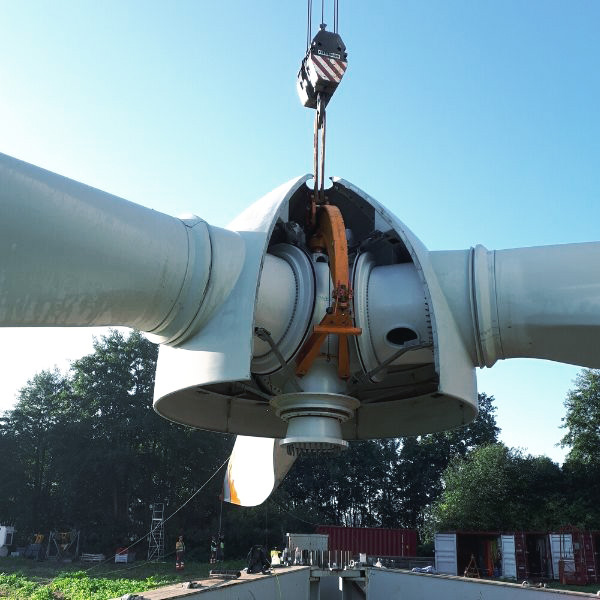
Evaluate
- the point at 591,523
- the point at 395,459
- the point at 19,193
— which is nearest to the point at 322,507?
the point at 395,459

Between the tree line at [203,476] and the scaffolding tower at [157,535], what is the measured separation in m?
0.65

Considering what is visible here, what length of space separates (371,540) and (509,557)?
757cm

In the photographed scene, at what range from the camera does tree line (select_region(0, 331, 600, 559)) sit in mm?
37188

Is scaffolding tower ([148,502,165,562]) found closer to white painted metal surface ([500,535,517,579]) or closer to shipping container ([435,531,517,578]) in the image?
shipping container ([435,531,517,578])

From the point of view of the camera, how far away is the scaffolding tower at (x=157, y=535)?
1527 inches

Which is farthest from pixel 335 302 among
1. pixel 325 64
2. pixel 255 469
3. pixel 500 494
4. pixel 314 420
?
pixel 500 494

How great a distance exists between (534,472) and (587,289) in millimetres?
35416

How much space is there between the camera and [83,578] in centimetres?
2653

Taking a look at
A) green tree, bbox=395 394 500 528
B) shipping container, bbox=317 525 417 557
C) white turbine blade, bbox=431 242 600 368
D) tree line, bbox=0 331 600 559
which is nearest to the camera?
white turbine blade, bbox=431 242 600 368

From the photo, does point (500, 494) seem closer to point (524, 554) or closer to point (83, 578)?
point (524, 554)

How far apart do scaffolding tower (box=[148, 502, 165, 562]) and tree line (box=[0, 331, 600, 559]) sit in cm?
65

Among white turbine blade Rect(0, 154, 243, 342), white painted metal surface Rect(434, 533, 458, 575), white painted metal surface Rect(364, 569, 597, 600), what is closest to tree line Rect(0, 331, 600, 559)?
white painted metal surface Rect(434, 533, 458, 575)

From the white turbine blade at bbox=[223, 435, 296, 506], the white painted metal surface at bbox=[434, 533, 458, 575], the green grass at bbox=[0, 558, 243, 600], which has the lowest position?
the green grass at bbox=[0, 558, 243, 600]

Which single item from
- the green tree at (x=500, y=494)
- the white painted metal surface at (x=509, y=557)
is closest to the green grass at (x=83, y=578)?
the green tree at (x=500, y=494)
